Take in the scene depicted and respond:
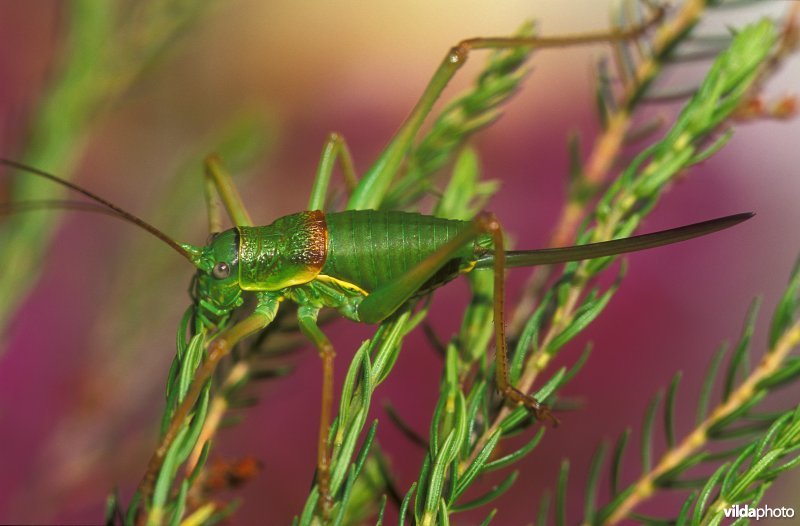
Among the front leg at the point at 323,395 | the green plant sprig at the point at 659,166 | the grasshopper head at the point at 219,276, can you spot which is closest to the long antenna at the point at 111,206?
the grasshopper head at the point at 219,276

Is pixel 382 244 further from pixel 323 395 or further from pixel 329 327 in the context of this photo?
pixel 329 327

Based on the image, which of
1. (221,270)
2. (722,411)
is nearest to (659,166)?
(722,411)

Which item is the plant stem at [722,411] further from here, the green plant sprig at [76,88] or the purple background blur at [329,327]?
the green plant sprig at [76,88]

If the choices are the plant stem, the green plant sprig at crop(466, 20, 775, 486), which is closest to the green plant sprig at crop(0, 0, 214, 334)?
the green plant sprig at crop(466, 20, 775, 486)

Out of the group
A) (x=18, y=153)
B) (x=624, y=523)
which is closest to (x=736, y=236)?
(x=624, y=523)

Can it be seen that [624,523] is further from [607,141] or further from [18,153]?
[18,153]

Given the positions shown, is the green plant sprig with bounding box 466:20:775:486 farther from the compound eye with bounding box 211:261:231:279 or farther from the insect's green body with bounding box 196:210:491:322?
the compound eye with bounding box 211:261:231:279

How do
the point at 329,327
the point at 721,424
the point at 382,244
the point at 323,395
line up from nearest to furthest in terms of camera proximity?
the point at 721,424
the point at 323,395
the point at 382,244
the point at 329,327
